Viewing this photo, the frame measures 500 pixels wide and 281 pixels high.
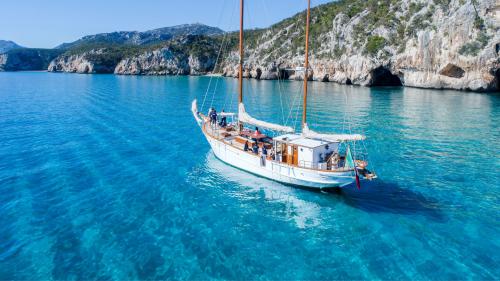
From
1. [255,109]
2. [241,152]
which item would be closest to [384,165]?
[241,152]

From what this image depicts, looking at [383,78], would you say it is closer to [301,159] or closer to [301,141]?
[301,141]

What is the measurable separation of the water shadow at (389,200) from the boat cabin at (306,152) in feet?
6.89

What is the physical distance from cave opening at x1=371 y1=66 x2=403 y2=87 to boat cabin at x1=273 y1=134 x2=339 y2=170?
7465 centimetres

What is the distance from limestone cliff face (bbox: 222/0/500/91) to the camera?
6794 centimetres

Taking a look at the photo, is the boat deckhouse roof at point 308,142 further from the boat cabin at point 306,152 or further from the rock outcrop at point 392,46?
the rock outcrop at point 392,46

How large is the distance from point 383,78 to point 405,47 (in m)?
11.3

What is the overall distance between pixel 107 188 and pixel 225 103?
138ft

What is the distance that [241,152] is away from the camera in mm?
23312

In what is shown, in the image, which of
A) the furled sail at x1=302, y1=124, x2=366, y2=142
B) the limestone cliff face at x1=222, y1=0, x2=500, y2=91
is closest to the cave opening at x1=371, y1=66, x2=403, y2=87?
the limestone cliff face at x1=222, y1=0, x2=500, y2=91

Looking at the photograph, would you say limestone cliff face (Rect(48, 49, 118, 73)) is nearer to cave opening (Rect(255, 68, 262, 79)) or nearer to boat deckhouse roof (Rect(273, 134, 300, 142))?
cave opening (Rect(255, 68, 262, 79))

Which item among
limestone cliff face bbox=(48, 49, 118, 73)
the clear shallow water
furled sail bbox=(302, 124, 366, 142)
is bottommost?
the clear shallow water

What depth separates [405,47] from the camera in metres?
81.2

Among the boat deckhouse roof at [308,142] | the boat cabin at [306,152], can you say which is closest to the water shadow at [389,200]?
the boat cabin at [306,152]

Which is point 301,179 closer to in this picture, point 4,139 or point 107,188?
point 107,188
